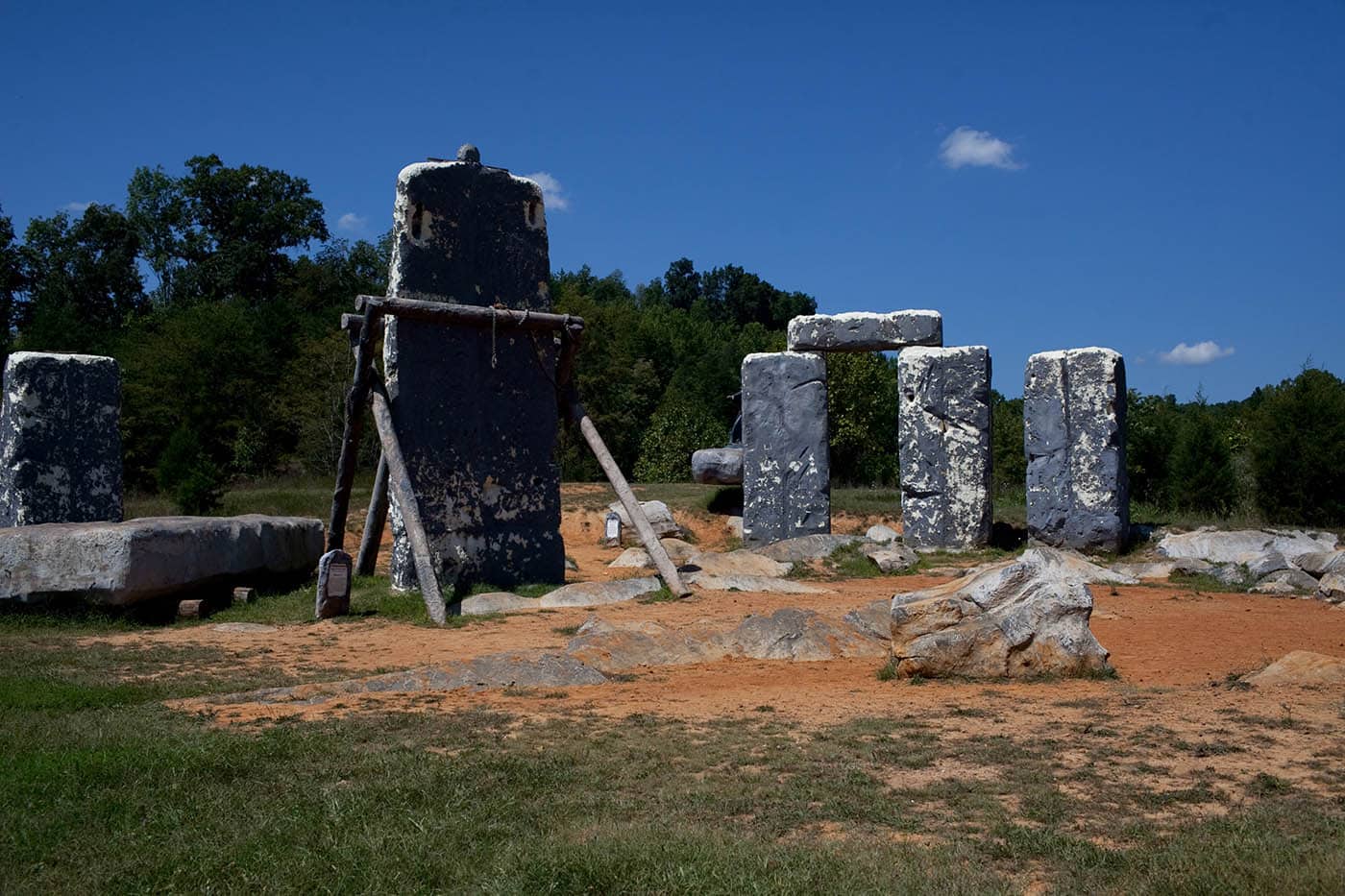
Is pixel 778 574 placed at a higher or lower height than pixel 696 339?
lower

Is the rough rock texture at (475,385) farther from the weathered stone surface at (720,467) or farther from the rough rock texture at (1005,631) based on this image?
the weathered stone surface at (720,467)

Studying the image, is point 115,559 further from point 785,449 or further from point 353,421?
point 785,449

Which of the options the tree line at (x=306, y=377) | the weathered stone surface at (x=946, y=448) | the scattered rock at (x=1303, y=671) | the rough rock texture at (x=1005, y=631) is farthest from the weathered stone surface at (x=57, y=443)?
the scattered rock at (x=1303, y=671)

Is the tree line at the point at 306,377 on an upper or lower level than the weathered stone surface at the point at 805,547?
upper

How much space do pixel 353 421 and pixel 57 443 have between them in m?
4.88

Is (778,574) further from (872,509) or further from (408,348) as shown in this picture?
(872,509)

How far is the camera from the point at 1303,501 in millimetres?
20688

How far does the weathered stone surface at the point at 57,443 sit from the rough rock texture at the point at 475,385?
4.90 m

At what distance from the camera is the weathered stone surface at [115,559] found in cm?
970

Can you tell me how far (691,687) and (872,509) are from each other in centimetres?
1267

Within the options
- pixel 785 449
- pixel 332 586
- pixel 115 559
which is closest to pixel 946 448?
pixel 785 449

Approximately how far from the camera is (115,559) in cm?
984

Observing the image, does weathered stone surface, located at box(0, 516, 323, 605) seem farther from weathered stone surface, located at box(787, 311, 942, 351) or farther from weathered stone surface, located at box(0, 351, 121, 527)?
weathered stone surface, located at box(787, 311, 942, 351)

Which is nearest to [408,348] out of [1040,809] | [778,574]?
[778,574]
